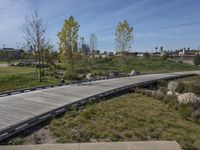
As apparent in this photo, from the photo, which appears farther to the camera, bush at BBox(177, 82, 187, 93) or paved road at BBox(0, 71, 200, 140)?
bush at BBox(177, 82, 187, 93)

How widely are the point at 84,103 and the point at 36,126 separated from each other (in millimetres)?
3996

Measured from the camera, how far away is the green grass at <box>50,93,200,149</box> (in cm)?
727

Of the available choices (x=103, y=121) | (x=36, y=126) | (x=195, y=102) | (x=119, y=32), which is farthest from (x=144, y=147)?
(x=119, y=32)

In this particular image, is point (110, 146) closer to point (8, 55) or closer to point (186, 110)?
point (186, 110)

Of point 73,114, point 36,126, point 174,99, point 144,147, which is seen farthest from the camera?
point 174,99

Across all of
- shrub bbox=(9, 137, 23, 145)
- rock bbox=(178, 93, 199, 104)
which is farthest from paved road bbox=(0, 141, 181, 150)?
rock bbox=(178, 93, 199, 104)

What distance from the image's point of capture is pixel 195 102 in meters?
12.9

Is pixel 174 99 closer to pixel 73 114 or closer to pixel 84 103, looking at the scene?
pixel 84 103

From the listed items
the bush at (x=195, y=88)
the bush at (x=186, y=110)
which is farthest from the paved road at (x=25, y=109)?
the bush at (x=195, y=88)

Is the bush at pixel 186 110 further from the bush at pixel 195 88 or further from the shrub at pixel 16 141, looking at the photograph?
the bush at pixel 195 88

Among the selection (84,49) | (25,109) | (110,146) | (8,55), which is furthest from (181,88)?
(8,55)

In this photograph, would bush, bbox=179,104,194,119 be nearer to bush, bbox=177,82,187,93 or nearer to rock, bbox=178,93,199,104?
rock, bbox=178,93,199,104

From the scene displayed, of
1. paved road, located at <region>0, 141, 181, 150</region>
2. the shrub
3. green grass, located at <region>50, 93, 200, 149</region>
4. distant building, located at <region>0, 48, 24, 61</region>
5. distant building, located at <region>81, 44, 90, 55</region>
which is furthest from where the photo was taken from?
distant building, located at <region>0, 48, 24, 61</region>

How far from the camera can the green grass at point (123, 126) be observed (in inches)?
286
